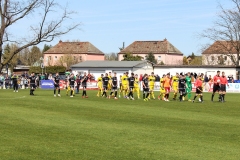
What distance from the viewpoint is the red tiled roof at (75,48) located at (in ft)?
→ 400

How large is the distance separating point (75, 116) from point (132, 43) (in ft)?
337

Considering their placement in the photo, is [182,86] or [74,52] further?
[74,52]

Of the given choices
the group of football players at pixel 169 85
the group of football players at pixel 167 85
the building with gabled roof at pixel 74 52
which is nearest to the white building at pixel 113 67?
the group of football players at pixel 167 85

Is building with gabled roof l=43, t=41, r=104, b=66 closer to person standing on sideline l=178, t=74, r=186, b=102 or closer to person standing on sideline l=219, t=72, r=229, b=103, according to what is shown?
person standing on sideline l=178, t=74, r=186, b=102

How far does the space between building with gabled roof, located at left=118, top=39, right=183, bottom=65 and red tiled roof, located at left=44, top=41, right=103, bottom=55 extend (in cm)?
760

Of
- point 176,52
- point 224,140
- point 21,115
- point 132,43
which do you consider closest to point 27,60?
point 132,43

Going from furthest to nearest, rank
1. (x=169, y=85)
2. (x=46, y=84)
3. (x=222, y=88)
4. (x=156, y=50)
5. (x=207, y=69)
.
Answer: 1. (x=156, y=50)
2. (x=207, y=69)
3. (x=46, y=84)
4. (x=169, y=85)
5. (x=222, y=88)

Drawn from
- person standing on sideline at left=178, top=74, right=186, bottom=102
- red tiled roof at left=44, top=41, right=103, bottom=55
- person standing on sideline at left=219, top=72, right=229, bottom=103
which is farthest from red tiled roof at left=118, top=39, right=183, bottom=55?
person standing on sideline at left=219, top=72, right=229, bottom=103

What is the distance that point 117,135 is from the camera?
1579 cm

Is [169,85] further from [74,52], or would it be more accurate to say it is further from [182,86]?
[74,52]

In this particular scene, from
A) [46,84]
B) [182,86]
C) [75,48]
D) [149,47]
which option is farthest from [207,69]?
[75,48]

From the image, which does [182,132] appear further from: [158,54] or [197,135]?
[158,54]

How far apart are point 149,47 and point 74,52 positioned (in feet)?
60.8

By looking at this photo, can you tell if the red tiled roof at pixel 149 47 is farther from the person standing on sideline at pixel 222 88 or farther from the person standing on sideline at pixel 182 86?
the person standing on sideline at pixel 222 88
